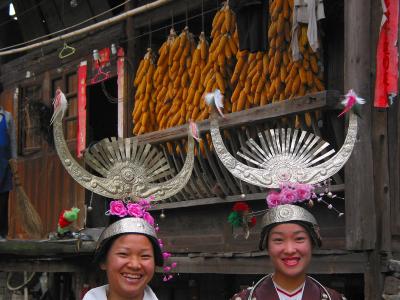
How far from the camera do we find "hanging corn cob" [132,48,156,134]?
10.3 m

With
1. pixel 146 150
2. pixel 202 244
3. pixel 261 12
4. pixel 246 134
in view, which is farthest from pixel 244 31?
pixel 146 150

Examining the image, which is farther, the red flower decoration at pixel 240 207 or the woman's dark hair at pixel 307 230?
the red flower decoration at pixel 240 207

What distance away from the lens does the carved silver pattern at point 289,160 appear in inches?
216

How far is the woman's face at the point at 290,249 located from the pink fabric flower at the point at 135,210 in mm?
879

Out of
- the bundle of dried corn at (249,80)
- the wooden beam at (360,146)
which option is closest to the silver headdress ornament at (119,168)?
the wooden beam at (360,146)

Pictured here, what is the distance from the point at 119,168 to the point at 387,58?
10.1 feet

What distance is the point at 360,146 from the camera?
7.28 m

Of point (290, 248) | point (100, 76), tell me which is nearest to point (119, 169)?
point (290, 248)

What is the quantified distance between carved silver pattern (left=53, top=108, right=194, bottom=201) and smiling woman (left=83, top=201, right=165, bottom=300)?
459mm

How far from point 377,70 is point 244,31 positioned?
5.65 ft

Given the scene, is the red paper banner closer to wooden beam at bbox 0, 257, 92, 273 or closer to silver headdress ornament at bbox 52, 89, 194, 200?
wooden beam at bbox 0, 257, 92, 273

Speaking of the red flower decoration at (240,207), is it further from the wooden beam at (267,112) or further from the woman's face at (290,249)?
the woman's face at (290,249)

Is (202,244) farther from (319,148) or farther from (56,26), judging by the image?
(56,26)

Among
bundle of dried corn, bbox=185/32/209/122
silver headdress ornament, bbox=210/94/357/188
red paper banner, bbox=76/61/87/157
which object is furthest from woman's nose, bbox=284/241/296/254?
red paper banner, bbox=76/61/87/157
